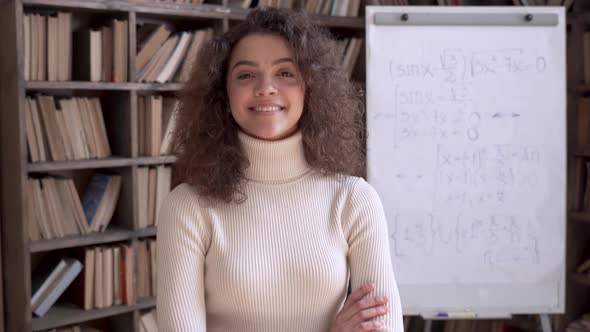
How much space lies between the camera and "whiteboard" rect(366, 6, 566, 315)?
7.97 ft

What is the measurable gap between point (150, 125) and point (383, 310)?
1587 mm

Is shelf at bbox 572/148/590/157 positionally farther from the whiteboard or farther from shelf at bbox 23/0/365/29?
shelf at bbox 23/0/365/29

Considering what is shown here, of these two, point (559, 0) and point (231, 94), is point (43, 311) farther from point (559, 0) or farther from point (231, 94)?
point (559, 0)

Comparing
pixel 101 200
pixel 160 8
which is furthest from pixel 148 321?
pixel 160 8

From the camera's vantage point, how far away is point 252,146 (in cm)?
148

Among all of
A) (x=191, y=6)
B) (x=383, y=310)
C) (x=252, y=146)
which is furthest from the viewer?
(x=191, y=6)

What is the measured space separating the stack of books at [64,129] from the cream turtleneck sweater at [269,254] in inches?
47.2

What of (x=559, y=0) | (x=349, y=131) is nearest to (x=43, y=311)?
(x=349, y=131)

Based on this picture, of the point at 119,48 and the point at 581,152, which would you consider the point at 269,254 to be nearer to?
the point at 119,48

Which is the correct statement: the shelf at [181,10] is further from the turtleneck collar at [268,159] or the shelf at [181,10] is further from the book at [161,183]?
the turtleneck collar at [268,159]

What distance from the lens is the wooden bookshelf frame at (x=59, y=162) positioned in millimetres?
2328

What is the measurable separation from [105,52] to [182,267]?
1.49 m

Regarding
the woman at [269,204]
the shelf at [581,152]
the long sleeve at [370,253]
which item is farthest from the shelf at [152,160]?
the shelf at [581,152]

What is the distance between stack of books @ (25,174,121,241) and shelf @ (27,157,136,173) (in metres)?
0.07
